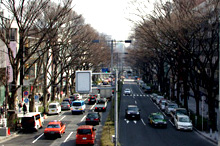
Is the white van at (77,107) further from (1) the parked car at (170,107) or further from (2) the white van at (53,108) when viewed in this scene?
(1) the parked car at (170,107)

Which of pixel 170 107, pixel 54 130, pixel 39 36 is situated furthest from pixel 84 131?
pixel 170 107

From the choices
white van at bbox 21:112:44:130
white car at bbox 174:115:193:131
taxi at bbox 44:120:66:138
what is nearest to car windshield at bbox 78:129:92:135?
taxi at bbox 44:120:66:138

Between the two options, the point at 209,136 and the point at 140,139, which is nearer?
the point at 140,139

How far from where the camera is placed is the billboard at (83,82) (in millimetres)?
17734

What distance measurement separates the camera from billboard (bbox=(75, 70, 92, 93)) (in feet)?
58.2

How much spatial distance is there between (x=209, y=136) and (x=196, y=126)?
4.80 metres

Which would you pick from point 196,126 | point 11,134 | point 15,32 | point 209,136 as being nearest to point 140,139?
point 209,136

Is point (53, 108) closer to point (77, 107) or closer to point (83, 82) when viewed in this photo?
point (77, 107)

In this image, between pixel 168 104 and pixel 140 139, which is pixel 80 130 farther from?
pixel 168 104

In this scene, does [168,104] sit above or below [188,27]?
below

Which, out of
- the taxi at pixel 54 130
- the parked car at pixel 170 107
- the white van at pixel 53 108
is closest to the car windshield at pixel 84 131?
the taxi at pixel 54 130

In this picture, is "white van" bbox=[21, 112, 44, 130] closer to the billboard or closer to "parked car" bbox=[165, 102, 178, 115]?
the billboard

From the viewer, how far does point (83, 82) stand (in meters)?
17.9

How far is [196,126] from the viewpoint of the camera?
3516cm
